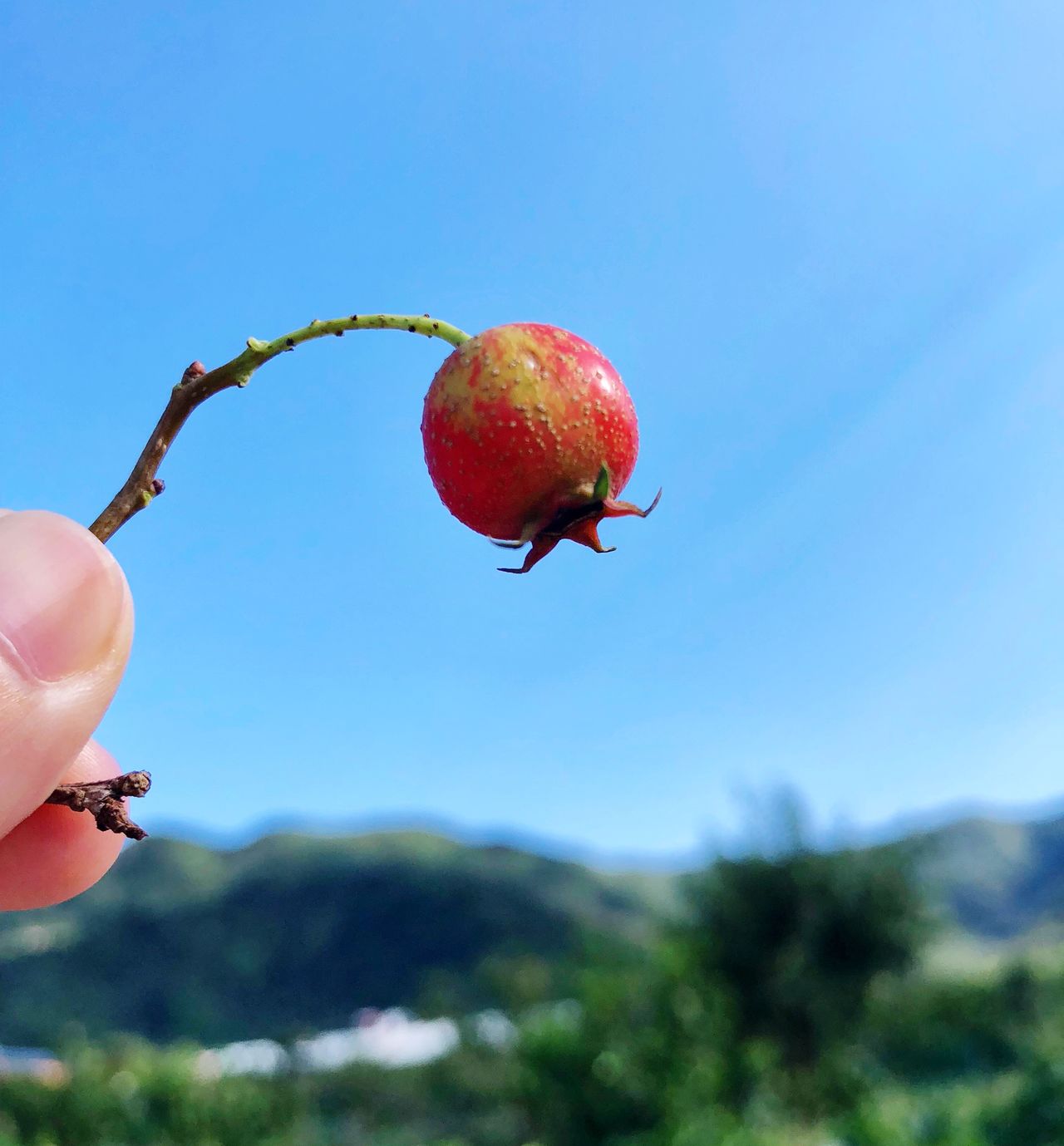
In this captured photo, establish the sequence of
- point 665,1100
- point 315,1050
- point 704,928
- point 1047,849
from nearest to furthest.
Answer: point 665,1100 < point 704,928 < point 315,1050 < point 1047,849

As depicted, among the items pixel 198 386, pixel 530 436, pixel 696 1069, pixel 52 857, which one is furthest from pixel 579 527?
pixel 696 1069

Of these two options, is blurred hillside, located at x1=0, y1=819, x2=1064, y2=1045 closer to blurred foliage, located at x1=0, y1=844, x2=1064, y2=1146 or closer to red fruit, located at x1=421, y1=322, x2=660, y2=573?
blurred foliage, located at x1=0, y1=844, x2=1064, y2=1146

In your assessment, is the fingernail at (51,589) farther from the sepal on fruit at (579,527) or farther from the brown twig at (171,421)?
the sepal on fruit at (579,527)

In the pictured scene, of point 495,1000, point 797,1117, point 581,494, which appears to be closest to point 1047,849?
point 495,1000

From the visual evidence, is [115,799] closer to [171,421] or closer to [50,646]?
[50,646]

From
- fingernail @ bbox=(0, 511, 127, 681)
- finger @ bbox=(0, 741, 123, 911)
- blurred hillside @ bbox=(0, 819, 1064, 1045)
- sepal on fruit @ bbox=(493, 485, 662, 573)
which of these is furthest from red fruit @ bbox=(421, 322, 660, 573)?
blurred hillside @ bbox=(0, 819, 1064, 1045)

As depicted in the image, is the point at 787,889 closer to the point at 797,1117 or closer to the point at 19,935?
the point at 797,1117

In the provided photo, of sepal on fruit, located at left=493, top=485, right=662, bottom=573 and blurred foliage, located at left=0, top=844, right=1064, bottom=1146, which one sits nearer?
sepal on fruit, located at left=493, top=485, right=662, bottom=573
